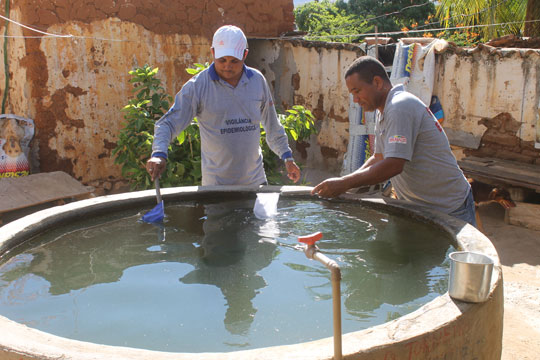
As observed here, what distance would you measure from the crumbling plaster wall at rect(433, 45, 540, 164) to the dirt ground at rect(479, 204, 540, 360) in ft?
Answer: 2.42

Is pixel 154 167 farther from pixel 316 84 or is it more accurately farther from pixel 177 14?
pixel 316 84

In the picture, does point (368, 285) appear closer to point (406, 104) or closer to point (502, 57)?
point (406, 104)

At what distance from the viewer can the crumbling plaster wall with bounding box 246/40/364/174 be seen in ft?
23.6

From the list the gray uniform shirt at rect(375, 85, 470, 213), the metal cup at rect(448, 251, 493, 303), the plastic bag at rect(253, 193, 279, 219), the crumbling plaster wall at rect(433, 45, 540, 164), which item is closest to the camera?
the metal cup at rect(448, 251, 493, 303)

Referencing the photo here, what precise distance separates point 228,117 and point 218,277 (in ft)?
4.41

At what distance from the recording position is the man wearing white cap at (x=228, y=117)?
10.6 ft

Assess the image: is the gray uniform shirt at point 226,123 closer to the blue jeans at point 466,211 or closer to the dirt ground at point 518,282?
the blue jeans at point 466,211

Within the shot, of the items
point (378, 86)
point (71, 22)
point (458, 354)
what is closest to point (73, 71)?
point (71, 22)

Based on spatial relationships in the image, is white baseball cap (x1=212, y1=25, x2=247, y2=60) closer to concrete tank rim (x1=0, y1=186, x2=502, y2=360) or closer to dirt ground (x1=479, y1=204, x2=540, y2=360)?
concrete tank rim (x1=0, y1=186, x2=502, y2=360)

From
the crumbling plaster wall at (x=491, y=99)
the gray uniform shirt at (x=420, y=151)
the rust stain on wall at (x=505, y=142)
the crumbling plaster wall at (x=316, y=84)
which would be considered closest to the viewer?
the gray uniform shirt at (x=420, y=151)

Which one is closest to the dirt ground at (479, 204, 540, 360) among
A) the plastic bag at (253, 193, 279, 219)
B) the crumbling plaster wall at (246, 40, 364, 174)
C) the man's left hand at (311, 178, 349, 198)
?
the man's left hand at (311, 178, 349, 198)

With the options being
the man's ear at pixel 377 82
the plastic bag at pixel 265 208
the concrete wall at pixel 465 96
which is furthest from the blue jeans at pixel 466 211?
the concrete wall at pixel 465 96

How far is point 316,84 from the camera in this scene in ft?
24.8

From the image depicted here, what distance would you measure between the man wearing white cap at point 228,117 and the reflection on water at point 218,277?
0.41 m
